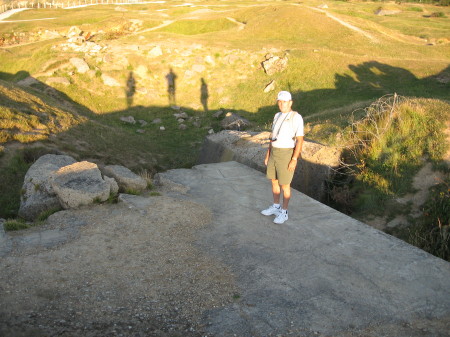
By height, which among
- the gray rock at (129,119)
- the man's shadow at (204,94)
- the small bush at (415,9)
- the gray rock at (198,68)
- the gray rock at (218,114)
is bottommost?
the gray rock at (129,119)

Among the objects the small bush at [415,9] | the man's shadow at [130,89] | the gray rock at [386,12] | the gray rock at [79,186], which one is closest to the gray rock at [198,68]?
the man's shadow at [130,89]

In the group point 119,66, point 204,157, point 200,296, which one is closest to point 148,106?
point 119,66

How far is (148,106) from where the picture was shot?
26.8 m

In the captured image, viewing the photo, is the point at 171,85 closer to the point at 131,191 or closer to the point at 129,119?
the point at 129,119

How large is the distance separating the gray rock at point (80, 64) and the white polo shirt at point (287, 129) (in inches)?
1006

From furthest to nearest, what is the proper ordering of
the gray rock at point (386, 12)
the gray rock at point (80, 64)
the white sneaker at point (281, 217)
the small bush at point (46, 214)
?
the gray rock at point (386, 12) < the gray rock at point (80, 64) < the small bush at point (46, 214) < the white sneaker at point (281, 217)

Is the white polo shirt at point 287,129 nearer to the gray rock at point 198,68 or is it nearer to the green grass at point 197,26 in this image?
the gray rock at point 198,68

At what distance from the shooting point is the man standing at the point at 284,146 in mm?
6312

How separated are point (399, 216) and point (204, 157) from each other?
23.0 ft

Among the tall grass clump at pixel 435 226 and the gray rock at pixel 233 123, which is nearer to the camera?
the tall grass clump at pixel 435 226

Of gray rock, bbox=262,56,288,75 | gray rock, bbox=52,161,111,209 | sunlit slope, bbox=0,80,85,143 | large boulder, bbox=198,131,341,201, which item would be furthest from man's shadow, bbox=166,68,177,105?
gray rock, bbox=52,161,111,209

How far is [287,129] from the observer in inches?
252

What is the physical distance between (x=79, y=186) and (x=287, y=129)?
4033mm

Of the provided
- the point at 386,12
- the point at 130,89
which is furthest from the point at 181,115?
the point at 386,12
